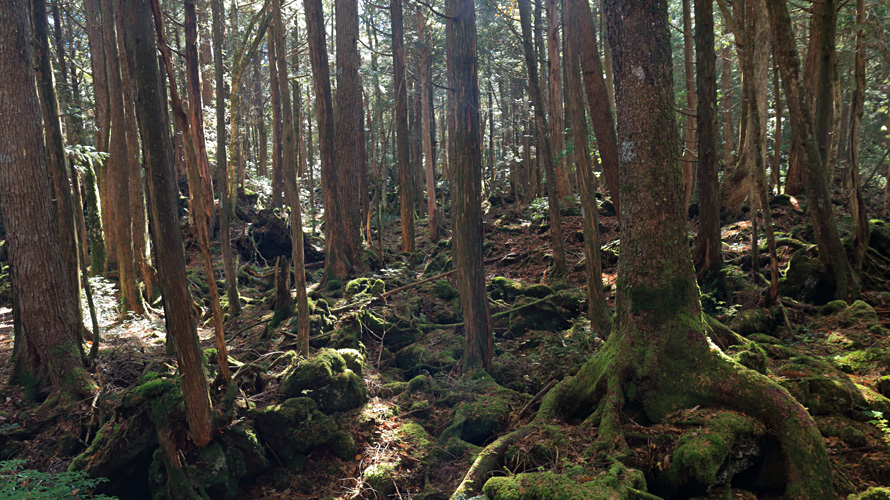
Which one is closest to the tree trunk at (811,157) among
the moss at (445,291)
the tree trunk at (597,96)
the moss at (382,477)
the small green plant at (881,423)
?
the tree trunk at (597,96)

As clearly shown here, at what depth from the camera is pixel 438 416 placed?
22.5 ft

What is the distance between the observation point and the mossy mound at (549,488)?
12.2ft

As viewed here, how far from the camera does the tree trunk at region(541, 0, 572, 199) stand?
→ 12.1 meters

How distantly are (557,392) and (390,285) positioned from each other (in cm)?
640

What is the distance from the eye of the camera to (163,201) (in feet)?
16.3

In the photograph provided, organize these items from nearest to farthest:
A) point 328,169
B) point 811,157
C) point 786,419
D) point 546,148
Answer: point 786,419 → point 811,157 → point 546,148 → point 328,169

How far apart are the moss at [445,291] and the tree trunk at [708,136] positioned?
4972 mm

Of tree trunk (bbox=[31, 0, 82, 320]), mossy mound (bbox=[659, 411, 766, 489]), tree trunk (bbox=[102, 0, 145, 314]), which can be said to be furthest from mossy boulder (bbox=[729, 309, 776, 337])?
tree trunk (bbox=[102, 0, 145, 314])

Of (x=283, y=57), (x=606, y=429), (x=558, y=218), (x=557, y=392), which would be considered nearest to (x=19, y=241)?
(x=283, y=57)

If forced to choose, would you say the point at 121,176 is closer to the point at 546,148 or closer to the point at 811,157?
the point at 546,148

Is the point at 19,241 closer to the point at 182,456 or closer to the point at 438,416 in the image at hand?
the point at 182,456

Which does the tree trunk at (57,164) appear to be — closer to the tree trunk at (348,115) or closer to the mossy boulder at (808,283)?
the tree trunk at (348,115)

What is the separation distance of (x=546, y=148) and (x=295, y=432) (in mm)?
7486

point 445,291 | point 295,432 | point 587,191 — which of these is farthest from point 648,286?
point 445,291
